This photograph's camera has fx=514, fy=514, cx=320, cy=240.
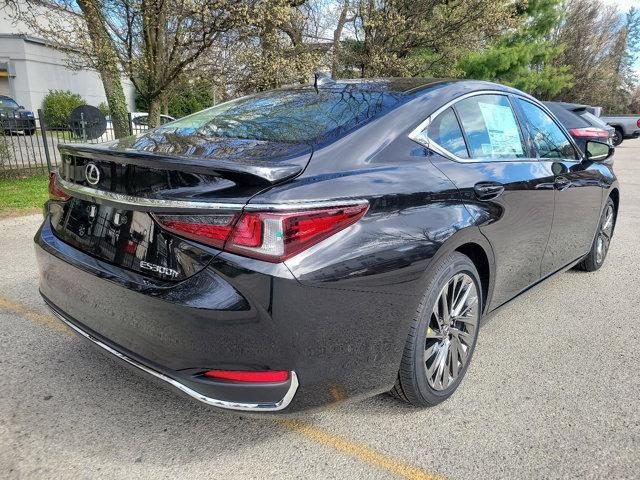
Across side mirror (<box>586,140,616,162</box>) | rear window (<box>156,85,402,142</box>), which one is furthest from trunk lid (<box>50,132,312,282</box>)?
side mirror (<box>586,140,616,162</box>)

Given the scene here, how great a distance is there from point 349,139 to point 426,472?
4.69 feet

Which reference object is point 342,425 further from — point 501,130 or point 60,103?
point 60,103

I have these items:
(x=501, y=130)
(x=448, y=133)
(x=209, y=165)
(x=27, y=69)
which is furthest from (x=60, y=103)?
(x=209, y=165)

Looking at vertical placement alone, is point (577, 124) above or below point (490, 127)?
→ below

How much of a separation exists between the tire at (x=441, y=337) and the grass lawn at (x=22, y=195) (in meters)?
6.38

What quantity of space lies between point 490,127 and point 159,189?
200 centimetres

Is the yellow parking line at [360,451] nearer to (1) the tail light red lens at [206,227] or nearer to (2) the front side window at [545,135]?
(1) the tail light red lens at [206,227]

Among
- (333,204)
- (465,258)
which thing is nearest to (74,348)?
(333,204)

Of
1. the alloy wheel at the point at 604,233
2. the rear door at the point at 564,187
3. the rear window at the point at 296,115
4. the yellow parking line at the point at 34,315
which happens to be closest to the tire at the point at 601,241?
the alloy wheel at the point at 604,233

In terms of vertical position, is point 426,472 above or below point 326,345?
below

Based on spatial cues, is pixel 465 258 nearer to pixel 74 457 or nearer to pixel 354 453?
pixel 354 453

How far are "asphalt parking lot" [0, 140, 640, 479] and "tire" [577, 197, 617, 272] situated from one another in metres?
1.47

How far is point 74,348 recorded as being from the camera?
3066mm

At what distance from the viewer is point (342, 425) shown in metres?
2.44
